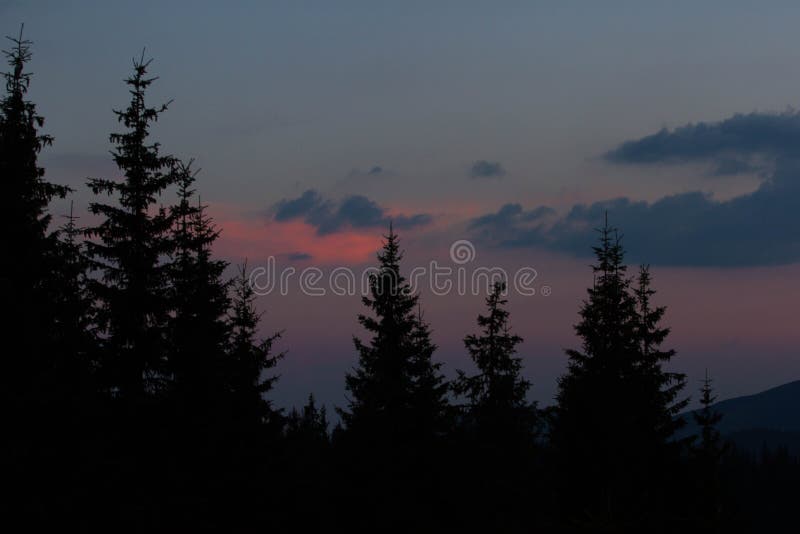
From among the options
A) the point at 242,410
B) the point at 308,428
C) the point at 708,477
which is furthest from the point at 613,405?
the point at 308,428

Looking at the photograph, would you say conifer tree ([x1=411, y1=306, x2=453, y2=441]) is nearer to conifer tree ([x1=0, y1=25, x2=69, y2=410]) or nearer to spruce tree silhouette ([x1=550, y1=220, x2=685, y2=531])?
spruce tree silhouette ([x1=550, y1=220, x2=685, y2=531])

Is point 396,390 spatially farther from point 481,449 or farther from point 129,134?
point 129,134

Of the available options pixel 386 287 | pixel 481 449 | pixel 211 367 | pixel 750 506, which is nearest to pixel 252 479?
pixel 211 367

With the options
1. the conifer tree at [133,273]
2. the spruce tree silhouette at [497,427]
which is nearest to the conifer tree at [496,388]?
the spruce tree silhouette at [497,427]

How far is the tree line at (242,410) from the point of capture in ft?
64.5

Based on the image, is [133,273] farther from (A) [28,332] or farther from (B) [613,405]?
(B) [613,405]

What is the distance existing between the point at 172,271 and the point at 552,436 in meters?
19.9

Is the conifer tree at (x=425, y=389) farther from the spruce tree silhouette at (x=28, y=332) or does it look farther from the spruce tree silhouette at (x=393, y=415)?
the spruce tree silhouette at (x=28, y=332)

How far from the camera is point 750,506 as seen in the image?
146875mm

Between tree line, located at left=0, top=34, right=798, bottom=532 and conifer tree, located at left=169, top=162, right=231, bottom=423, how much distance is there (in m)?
0.08

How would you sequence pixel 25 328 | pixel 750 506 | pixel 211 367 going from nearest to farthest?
1. pixel 25 328
2. pixel 211 367
3. pixel 750 506

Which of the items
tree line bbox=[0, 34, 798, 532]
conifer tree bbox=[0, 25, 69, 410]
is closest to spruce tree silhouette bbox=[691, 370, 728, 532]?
tree line bbox=[0, 34, 798, 532]

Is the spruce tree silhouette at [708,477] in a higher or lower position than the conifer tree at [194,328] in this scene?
lower

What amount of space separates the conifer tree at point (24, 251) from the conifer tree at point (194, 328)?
458cm
